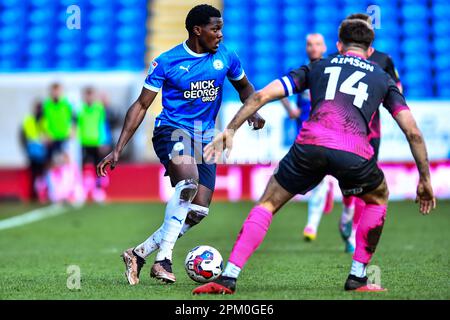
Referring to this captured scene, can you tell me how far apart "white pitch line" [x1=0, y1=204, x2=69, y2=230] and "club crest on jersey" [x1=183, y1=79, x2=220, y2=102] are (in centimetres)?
735

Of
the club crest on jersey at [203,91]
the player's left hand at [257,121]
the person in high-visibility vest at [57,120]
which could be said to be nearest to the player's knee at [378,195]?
the player's left hand at [257,121]

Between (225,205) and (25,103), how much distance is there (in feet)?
18.1

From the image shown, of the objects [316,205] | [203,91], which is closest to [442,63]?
[316,205]

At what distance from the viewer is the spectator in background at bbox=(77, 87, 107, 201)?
19.1 meters

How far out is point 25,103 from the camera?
20188 mm

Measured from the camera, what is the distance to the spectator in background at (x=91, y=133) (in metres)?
19.1

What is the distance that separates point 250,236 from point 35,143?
1387 centimetres

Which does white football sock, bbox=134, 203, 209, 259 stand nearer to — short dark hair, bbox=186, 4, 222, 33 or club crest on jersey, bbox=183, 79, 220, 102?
club crest on jersey, bbox=183, 79, 220, 102

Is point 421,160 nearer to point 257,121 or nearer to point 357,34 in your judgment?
point 357,34

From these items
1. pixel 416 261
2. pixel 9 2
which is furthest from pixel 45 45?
pixel 416 261

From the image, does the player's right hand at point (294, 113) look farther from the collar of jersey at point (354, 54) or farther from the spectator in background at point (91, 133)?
the spectator in background at point (91, 133)

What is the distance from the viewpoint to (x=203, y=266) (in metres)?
7.21

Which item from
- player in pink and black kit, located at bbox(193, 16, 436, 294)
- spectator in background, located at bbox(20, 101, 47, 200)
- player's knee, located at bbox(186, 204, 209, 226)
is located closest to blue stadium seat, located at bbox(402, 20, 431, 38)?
spectator in background, located at bbox(20, 101, 47, 200)
